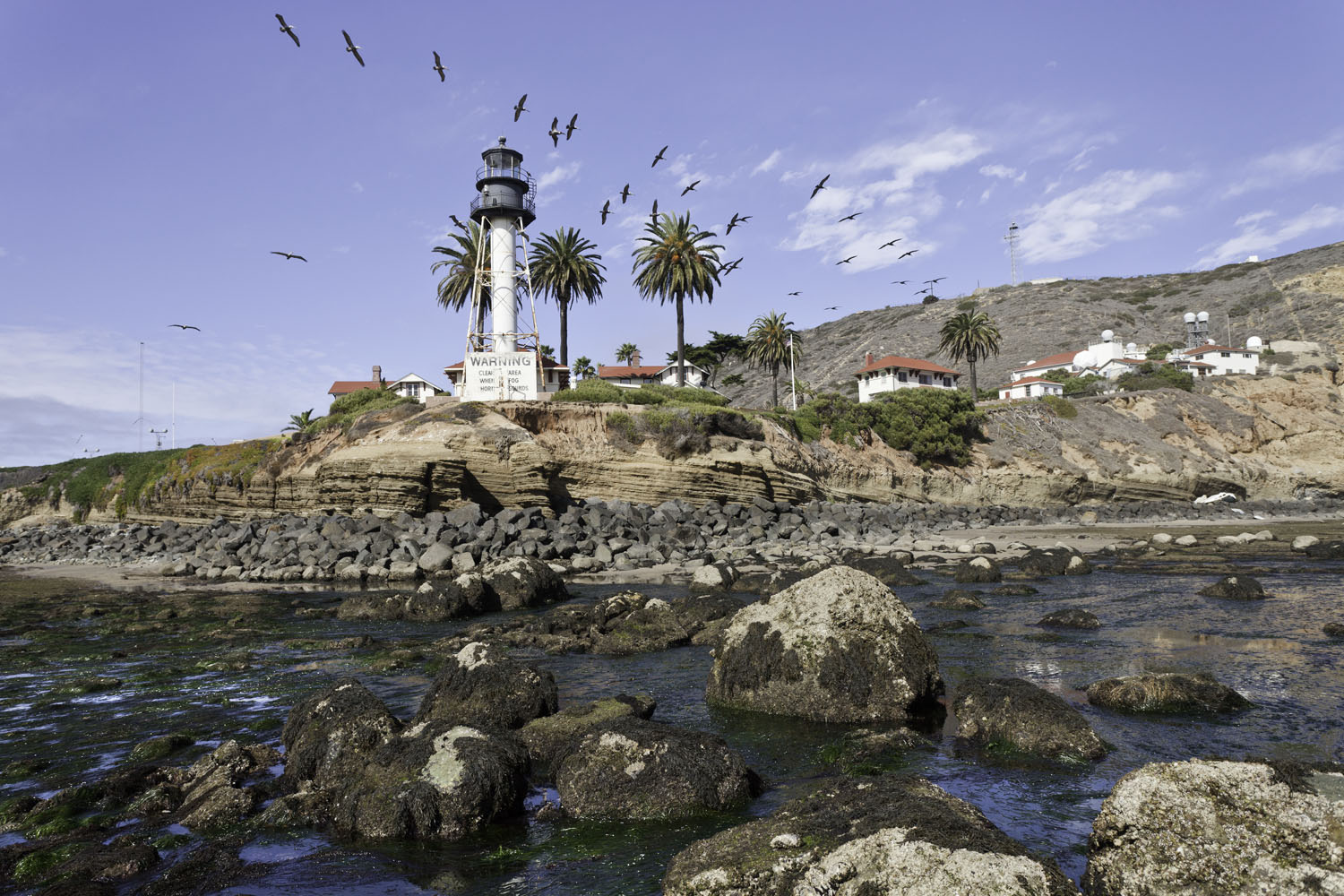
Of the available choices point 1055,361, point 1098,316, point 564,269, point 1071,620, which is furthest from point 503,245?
point 1098,316

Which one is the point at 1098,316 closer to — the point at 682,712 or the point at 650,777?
the point at 682,712

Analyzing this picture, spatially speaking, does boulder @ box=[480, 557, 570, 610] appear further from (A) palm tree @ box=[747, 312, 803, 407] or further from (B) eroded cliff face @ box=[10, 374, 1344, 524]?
(A) palm tree @ box=[747, 312, 803, 407]

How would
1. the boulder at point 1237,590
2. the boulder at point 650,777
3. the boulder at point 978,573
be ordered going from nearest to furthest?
the boulder at point 650,777 < the boulder at point 1237,590 < the boulder at point 978,573

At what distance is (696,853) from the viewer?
5469mm

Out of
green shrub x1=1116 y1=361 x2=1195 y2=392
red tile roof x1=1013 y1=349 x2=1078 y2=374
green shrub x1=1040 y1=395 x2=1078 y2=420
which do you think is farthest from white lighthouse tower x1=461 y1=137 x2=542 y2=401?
red tile roof x1=1013 y1=349 x2=1078 y2=374

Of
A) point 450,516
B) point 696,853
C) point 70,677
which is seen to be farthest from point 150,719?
point 450,516

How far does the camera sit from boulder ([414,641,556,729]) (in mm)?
9391

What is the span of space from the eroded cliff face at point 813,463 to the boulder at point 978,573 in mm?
17095

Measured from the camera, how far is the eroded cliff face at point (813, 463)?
107 feet

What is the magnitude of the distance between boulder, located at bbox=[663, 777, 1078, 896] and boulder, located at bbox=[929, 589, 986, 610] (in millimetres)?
12271

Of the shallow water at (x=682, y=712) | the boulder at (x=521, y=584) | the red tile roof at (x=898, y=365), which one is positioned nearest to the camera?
the shallow water at (x=682, y=712)

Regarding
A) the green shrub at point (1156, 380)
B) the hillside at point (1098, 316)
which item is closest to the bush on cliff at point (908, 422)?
the green shrub at point (1156, 380)

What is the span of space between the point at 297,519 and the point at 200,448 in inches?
431

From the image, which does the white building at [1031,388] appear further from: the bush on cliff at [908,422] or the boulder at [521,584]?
the boulder at [521,584]
